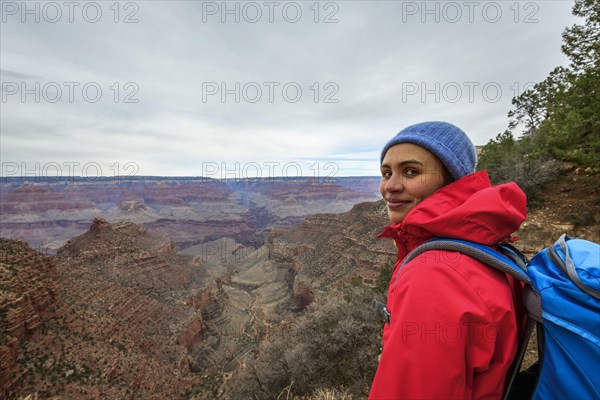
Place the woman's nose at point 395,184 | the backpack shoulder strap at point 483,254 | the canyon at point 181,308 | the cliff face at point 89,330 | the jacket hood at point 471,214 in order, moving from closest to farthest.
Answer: the backpack shoulder strap at point 483,254 < the jacket hood at point 471,214 < the woman's nose at point 395,184 < the canyon at point 181,308 < the cliff face at point 89,330

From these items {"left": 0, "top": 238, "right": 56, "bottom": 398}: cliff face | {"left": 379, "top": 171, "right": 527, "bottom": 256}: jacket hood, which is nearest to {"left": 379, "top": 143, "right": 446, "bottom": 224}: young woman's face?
{"left": 379, "top": 171, "right": 527, "bottom": 256}: jacket hood

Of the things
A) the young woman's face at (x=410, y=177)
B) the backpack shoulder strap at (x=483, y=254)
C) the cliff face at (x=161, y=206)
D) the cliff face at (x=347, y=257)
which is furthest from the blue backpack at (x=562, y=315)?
the cliff face at (x=161, y=206)

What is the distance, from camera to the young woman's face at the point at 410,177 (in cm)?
183

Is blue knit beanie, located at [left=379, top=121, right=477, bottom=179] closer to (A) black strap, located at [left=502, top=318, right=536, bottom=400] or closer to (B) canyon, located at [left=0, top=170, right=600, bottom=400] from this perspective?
(A) black strap, located at [left=502, top=318, right=536, bottom=400]

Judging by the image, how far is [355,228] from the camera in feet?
123

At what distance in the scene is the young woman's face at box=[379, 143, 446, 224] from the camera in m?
1.83

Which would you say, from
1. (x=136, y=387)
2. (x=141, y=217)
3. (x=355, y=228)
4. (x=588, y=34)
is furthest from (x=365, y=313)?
(x=141, y=217)

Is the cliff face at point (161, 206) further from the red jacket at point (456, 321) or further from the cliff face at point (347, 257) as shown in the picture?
the red jacket at point (456, 321)

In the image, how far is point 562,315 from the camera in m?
1.05

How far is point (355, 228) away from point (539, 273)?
3705 centimetres

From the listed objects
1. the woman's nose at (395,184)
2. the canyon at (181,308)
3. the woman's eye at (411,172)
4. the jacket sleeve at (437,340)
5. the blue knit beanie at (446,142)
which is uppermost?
the blue knit beanie at (446,142)

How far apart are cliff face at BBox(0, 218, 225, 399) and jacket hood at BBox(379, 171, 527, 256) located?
16826mm

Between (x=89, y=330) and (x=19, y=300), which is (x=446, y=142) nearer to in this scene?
(x=19, y=300)

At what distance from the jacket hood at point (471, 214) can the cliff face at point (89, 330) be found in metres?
16.8
